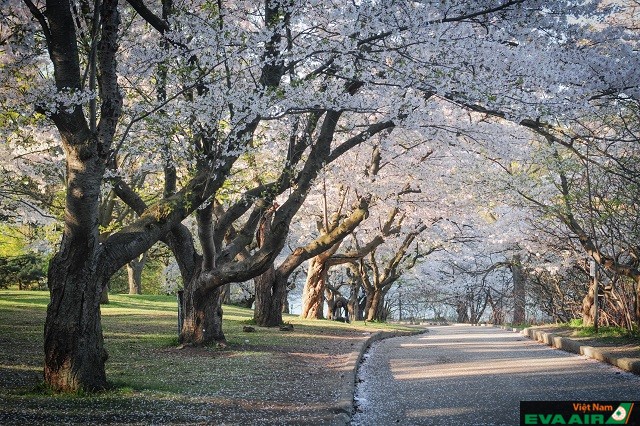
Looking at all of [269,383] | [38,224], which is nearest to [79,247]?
[269,383]

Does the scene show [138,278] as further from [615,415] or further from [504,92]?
[615,415]

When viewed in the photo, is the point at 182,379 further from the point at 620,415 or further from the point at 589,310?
the point at 589,310

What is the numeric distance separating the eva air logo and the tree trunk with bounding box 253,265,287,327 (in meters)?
17.3

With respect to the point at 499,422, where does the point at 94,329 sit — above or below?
above

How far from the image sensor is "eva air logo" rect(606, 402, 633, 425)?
464cm

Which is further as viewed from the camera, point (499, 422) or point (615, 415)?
point (499, 422)

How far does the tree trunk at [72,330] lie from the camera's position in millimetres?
7766

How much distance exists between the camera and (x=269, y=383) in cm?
976

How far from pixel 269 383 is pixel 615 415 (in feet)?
19.2

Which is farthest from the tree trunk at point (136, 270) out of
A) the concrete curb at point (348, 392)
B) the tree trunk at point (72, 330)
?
the tree trunk at point (72, 330)

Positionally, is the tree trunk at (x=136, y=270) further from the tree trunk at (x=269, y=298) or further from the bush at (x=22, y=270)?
the tree trunk at (x=269, y=298)

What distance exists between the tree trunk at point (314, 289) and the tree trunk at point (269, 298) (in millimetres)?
4496

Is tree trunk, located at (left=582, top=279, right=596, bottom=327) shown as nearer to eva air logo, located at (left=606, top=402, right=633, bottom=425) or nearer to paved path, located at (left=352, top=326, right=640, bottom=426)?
paved path, located at (left=352, top=326, right=640, bottom=426)

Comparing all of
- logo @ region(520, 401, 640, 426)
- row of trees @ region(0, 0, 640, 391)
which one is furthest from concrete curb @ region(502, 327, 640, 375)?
logo @ region(520, 401, 640, 426)
